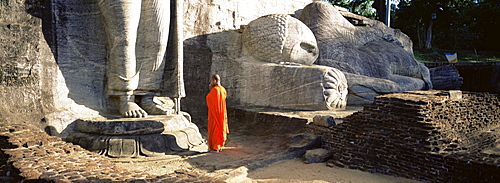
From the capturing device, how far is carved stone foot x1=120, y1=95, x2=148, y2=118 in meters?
4.61

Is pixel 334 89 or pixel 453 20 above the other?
pixel 453 20

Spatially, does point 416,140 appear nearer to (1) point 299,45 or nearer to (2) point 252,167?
(2) point 252,167

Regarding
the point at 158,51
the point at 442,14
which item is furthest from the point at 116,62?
the point at 442,14

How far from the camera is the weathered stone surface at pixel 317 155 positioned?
440 centimetres

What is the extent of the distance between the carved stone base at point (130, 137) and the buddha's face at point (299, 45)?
2581 millimetres

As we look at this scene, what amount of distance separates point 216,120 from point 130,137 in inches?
40.5

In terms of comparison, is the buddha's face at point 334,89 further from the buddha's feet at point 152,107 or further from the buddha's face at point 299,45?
the buddha's feet at point 152,107

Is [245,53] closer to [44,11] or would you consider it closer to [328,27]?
[328,27]

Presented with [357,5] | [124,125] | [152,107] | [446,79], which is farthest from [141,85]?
[357,5]

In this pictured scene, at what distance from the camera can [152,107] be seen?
4.93 meters

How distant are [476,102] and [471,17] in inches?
790

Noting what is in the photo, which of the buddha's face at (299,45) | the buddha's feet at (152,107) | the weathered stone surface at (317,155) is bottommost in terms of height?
the weathered stone surface at (317,155)

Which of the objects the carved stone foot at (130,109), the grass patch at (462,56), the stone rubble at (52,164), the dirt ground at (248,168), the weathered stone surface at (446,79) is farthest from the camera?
the grass patch at (462,56)

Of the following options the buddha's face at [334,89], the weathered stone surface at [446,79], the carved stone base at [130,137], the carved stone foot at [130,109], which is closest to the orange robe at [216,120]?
the carved stone base at [130,137]
